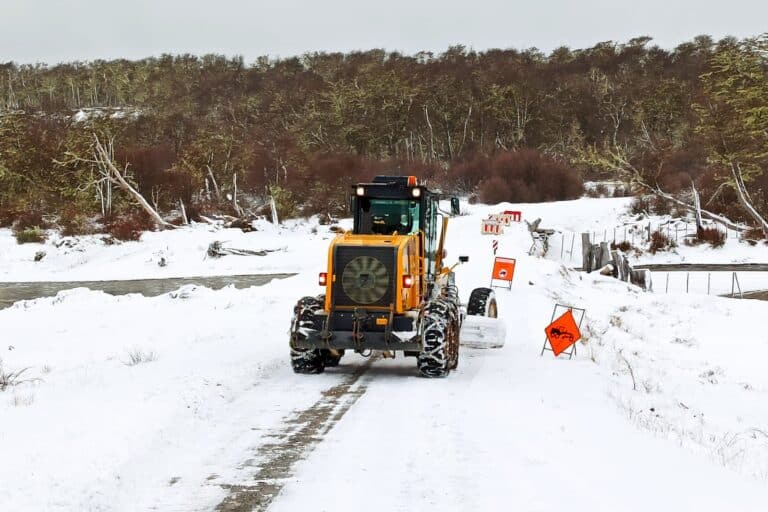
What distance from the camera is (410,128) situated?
256ft

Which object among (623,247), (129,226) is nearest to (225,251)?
(129,226)

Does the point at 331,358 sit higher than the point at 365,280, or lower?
lower

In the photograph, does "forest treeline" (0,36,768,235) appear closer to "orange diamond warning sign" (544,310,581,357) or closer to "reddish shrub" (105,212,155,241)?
"reddish shrub" (105,212,155,241)

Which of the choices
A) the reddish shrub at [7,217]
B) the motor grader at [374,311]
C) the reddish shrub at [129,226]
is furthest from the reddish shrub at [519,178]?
the motor grader at [374,311]

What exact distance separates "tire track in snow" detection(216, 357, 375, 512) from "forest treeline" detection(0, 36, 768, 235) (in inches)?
872

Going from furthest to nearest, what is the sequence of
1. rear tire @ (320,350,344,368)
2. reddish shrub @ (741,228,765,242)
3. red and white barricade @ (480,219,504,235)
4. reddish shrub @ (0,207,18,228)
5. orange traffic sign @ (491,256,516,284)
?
reddish shrub @ (0,207,18,228)
reddish shrub @ (741,228,765,242)
red and white barricade @ (480,219,504,235)
orange traffic sign @ (491,256,516,284)
rear tire @ (320,350,344,368)

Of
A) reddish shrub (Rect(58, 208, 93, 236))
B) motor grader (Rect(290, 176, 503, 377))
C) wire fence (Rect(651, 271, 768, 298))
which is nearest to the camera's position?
motor grader (Rect(290, 176, 503, 377))

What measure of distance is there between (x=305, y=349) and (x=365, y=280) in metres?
1.29

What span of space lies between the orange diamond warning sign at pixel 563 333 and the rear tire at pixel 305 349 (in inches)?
179

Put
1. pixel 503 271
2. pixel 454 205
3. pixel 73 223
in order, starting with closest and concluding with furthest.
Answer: pixel 454 205
pixel 503 271
pixel 73 223

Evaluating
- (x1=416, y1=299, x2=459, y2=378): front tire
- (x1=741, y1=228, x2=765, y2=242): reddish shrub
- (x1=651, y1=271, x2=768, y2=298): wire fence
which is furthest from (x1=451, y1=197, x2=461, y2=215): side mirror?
(x1=741, y1=228, x2=765, y2=242): reddish shrub

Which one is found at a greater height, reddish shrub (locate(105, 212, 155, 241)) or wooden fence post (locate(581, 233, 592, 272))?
reddish shrub (locate(105, 212, 155, 241))

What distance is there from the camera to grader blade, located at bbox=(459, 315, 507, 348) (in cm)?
1321

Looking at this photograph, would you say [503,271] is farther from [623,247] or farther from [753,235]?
[753,235]
